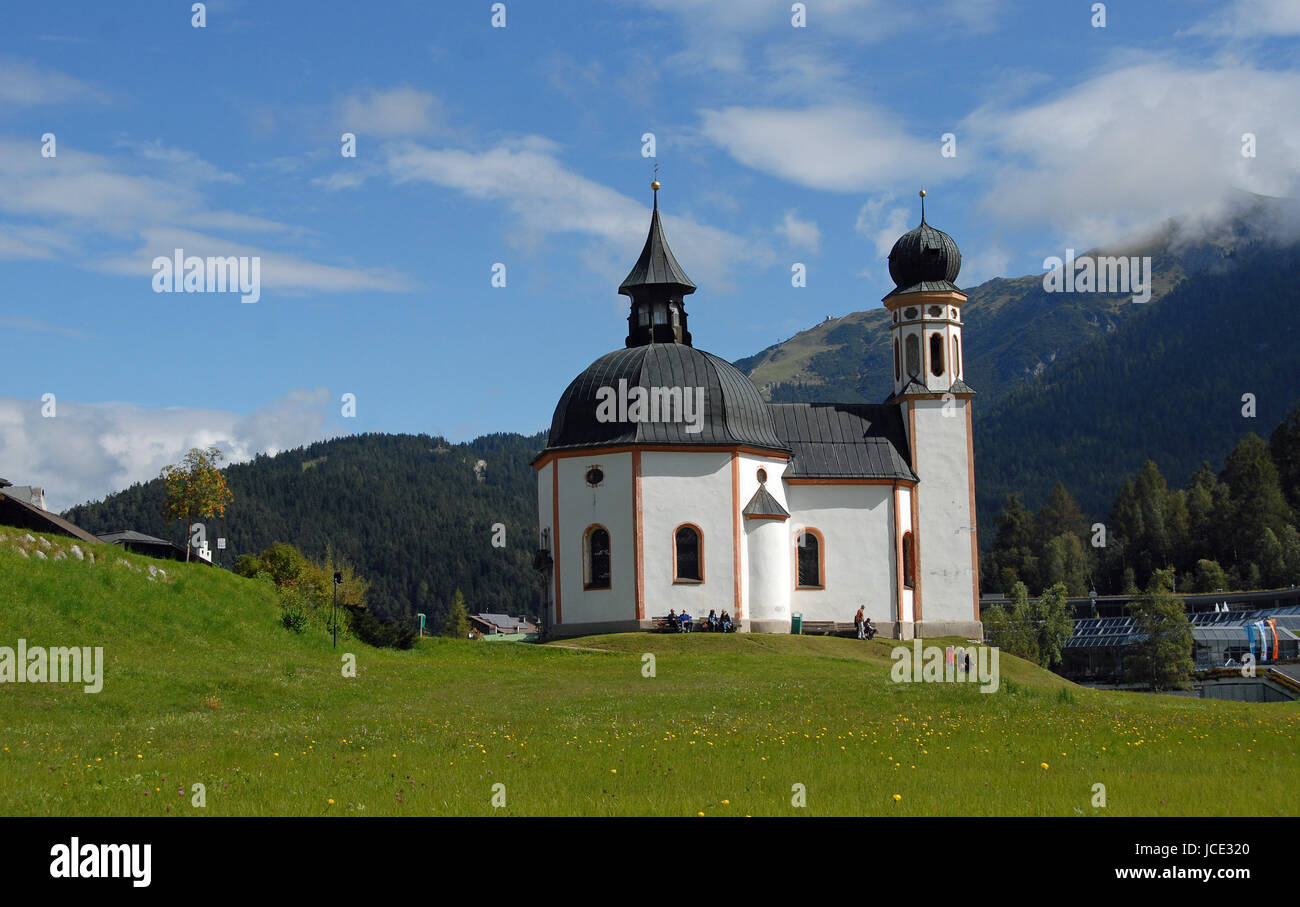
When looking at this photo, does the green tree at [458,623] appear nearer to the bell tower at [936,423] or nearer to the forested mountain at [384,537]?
the forested mountain at [384,537]

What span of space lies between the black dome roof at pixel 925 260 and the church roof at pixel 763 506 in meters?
12.9

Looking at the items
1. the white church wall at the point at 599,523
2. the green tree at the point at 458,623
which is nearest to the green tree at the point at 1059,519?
the green tree at the point at 458,623

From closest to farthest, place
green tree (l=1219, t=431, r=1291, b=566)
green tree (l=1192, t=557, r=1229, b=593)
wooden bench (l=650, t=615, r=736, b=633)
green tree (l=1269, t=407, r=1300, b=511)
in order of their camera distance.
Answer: wooden bench (l=650, t=615, r=736, b=633) → green tree (l=1192, t=557, r=1229, b=593) → green tree (l=1219, t=431, r=1291, b=566) → green tree (l=1269, t=407, r=1300, b=511)

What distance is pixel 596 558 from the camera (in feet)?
181

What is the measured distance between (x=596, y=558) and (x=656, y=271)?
523 inches

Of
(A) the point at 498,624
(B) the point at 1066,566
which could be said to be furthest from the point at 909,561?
(A) the point at 498,624

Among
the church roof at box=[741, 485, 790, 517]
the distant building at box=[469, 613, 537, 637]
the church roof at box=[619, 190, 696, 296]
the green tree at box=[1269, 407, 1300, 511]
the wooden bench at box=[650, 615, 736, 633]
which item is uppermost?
the church roof at box=[619, 190, 696, 296]

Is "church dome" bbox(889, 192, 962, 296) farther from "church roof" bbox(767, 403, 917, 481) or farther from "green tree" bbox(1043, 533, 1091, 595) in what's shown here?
"green tree" bbox(1043, 533, 1091, 595)

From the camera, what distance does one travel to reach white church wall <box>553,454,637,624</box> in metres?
54.2

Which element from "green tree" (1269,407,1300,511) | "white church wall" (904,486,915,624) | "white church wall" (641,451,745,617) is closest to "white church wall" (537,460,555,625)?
"white church wall" (641,451,745,617)

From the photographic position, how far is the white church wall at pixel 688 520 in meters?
54.1

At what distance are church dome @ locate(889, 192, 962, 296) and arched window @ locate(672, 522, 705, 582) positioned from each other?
16.1 metres

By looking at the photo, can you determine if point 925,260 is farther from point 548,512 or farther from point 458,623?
point 458,623
